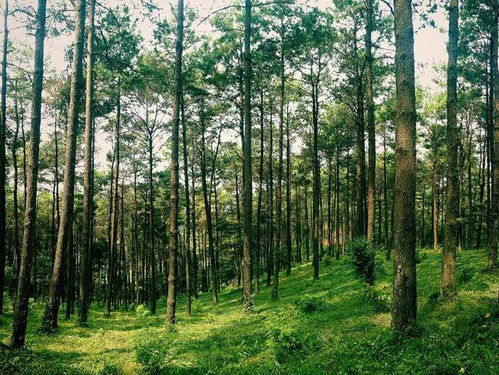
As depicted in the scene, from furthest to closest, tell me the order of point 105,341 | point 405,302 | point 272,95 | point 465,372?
1. point 272,95
2. point 105,341
3. point 405,302
4. point 465,372

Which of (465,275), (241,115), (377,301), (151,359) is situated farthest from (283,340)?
(241,115)

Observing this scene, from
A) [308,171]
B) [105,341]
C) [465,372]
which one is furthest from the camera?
[308,171]

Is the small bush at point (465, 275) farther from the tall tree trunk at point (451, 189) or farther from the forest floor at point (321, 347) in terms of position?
the tall tree trunk at point (451, 189)

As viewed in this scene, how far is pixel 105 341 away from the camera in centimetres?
1149

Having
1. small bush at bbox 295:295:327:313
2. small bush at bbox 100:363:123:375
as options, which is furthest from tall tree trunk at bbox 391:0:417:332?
small bush at bbox 295:295:327:313

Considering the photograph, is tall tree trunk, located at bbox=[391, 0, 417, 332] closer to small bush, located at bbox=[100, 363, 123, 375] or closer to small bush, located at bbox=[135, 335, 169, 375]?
small bush, located at bbox=[135, 335, 169, 375]

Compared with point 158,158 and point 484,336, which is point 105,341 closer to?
point 484,336

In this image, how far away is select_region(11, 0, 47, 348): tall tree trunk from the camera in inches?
355

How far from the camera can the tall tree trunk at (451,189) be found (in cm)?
909

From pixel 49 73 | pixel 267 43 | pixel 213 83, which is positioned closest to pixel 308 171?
pixel 213 83

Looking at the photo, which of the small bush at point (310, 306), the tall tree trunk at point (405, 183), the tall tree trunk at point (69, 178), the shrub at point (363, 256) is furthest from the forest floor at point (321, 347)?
the shrub at point (363, 256)

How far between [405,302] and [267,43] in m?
14.3

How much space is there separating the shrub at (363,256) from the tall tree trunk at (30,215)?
421 inches

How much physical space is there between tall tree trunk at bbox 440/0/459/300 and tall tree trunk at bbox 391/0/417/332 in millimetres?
3126
